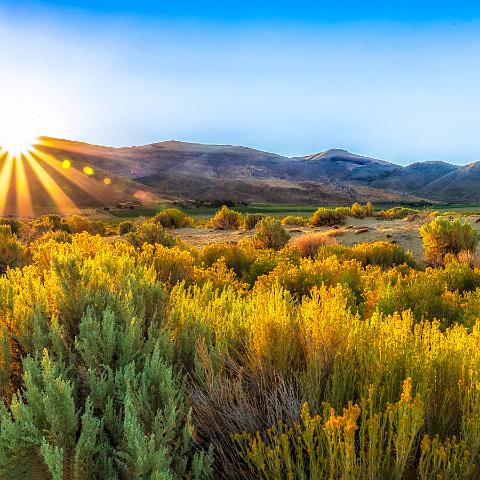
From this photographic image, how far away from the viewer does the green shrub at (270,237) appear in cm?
1753

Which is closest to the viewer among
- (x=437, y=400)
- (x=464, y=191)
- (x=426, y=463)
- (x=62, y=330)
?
(x=426, y=463)

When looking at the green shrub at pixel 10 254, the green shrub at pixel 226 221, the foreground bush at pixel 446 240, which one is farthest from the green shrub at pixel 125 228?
the foreground bush at pixel 446 240

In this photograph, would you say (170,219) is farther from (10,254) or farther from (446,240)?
(10,254)

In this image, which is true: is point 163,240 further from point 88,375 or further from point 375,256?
point 88,375

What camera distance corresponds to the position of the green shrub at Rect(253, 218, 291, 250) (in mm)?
17531

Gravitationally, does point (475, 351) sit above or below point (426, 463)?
above

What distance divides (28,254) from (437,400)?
9411mm

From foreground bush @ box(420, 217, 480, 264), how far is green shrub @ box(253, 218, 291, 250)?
523cm

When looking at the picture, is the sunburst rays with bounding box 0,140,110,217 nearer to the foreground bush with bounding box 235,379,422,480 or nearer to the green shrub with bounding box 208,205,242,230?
the green shrub with bounding box 208,205,242,230

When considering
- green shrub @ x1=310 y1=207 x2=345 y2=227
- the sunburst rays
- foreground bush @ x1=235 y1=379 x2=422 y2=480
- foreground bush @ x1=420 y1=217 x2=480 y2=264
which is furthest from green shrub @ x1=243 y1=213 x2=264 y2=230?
the sunburst rays

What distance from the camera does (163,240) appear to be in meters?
15.2

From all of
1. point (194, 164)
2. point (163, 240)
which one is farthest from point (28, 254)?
point (194, 164)

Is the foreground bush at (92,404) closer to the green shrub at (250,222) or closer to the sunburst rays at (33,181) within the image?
the green shrub at (250,222)

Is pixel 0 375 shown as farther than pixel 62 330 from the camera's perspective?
No
